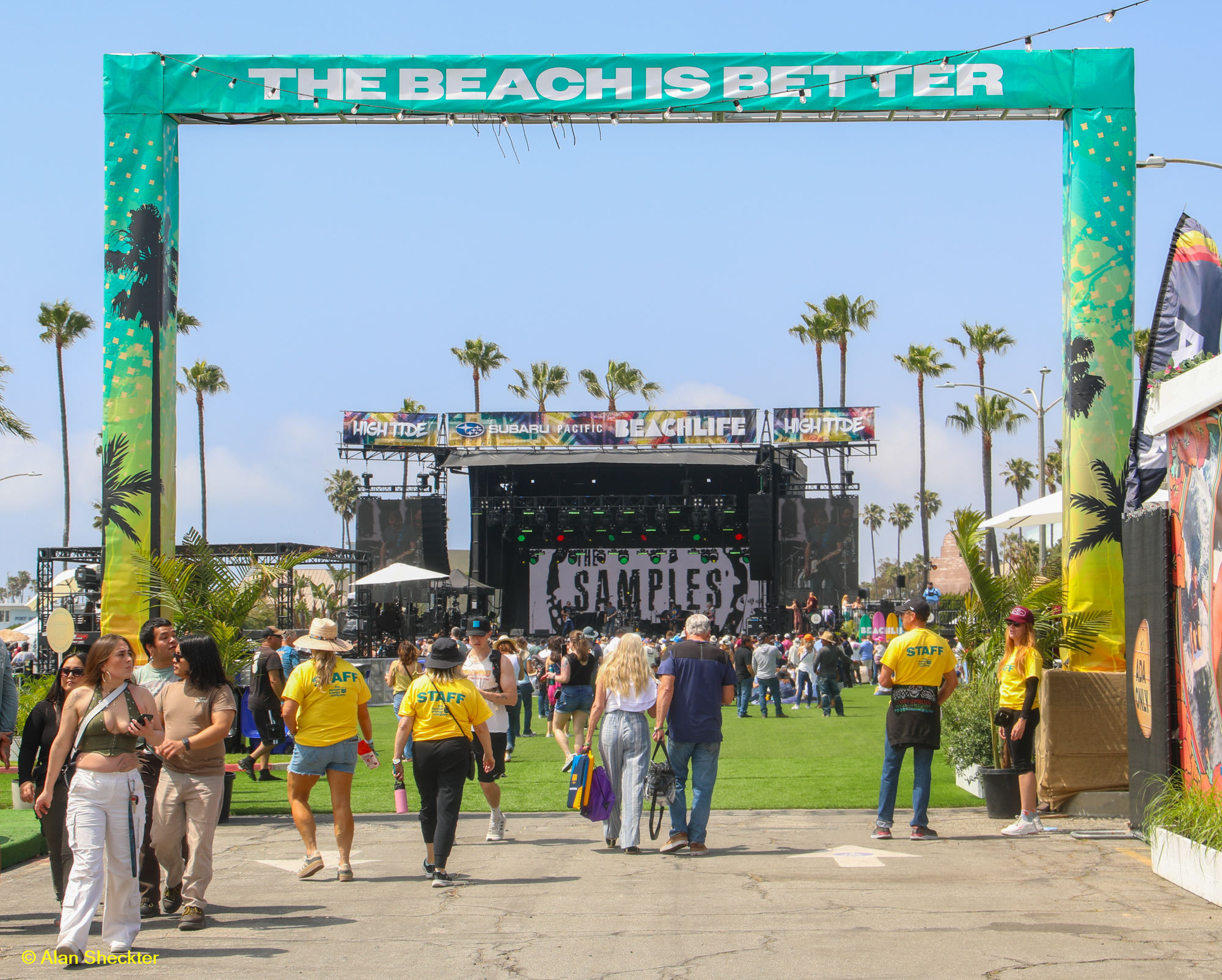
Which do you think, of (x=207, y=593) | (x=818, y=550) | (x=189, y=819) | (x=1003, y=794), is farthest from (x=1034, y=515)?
(x=818, y=550)

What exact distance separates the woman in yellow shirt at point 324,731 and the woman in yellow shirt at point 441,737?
0.32 m

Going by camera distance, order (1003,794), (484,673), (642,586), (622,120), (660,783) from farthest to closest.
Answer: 1. (642,586)
2. (622,120)
3. (484,673)
4. (1003,794)
5. (660,783)

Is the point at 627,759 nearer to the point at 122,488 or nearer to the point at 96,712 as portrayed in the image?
the point at 96,712

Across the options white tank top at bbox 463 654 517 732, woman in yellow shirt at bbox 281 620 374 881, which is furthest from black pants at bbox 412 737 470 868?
white tank top at bbox 463 654 517 732

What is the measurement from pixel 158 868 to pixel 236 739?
8602mm

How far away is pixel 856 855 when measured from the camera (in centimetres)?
836

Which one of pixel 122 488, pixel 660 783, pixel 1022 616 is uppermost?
pixel 122 488

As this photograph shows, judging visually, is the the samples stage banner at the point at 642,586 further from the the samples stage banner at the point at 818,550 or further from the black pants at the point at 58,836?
the black pants at the point at 58,836

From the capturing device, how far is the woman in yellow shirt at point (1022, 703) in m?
9.18

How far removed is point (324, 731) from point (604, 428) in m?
31.5

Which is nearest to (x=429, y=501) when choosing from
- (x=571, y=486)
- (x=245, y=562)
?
(x=571, y=486)

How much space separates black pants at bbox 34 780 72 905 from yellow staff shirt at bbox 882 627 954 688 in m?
5.33

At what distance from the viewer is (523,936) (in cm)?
614

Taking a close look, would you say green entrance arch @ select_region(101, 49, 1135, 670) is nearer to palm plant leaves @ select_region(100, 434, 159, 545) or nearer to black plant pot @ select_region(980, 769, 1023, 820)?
palm plant leaves @ select_region(100, 434, 159, 545)
